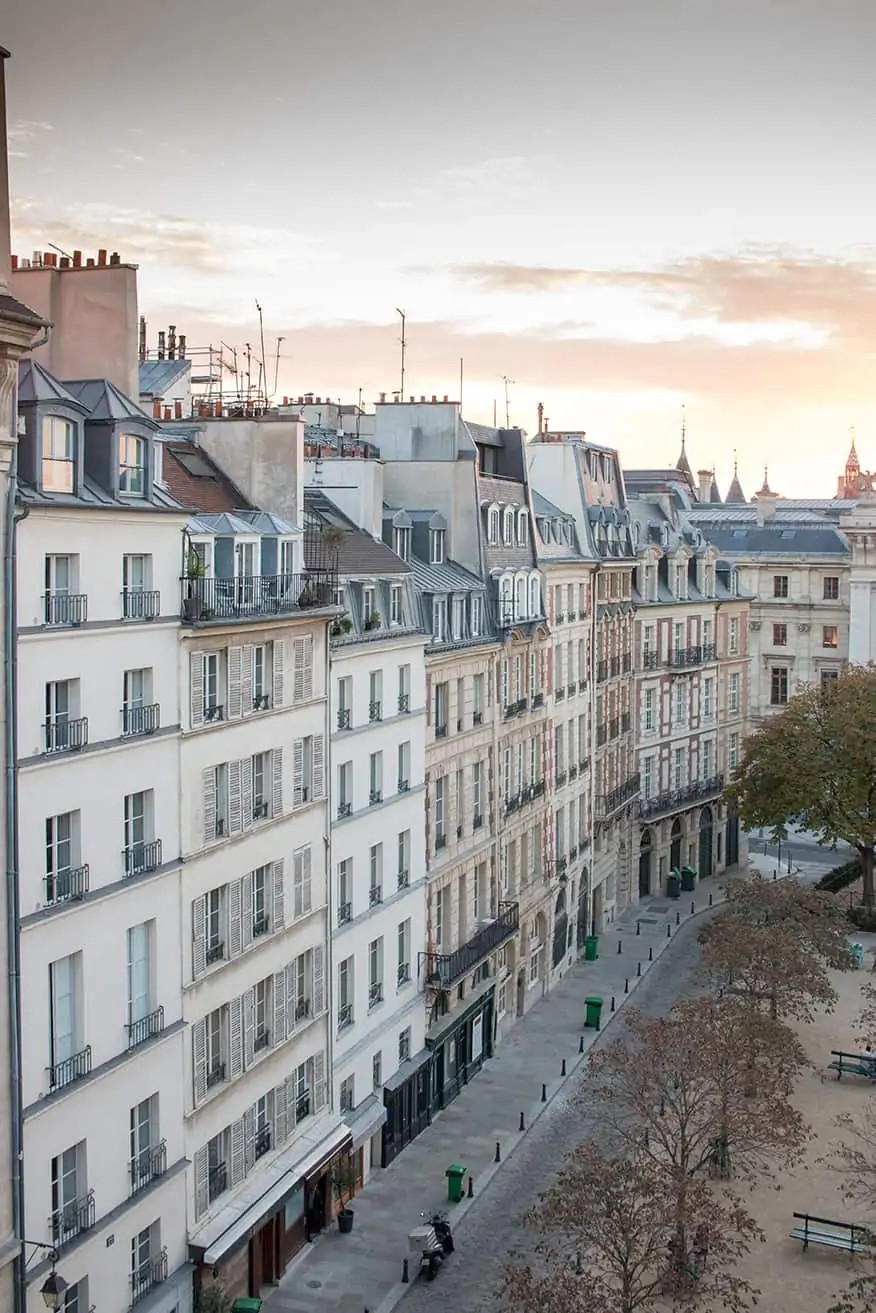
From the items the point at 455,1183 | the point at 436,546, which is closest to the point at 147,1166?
the point at 455,1183

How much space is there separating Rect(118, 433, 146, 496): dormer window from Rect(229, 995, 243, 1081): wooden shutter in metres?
11.6

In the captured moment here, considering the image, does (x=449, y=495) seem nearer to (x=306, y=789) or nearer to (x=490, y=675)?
(x=490, y=675)

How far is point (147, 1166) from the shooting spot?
2839 cm

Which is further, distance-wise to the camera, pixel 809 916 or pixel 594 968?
pixel 594 968

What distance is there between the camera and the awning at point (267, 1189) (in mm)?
30391

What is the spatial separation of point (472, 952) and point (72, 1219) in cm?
2251

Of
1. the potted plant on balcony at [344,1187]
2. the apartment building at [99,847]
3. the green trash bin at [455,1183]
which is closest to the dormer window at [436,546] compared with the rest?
the green trash bin at [455,1183]

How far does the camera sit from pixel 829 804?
66812 mm

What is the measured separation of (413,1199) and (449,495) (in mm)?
23770

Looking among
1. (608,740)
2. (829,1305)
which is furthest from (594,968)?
(829,1305)

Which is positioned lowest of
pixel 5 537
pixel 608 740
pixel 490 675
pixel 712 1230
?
pixel 712 1230

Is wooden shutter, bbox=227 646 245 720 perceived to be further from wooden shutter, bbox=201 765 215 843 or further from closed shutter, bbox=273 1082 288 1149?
closed shutter, bbox=273 1082 288 1149

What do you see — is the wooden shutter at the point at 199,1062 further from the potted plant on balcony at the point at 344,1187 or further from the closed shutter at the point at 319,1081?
the potted plant on balcony at the point at 344,1187

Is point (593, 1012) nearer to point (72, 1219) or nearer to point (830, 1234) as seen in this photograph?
point (830, 1234)
